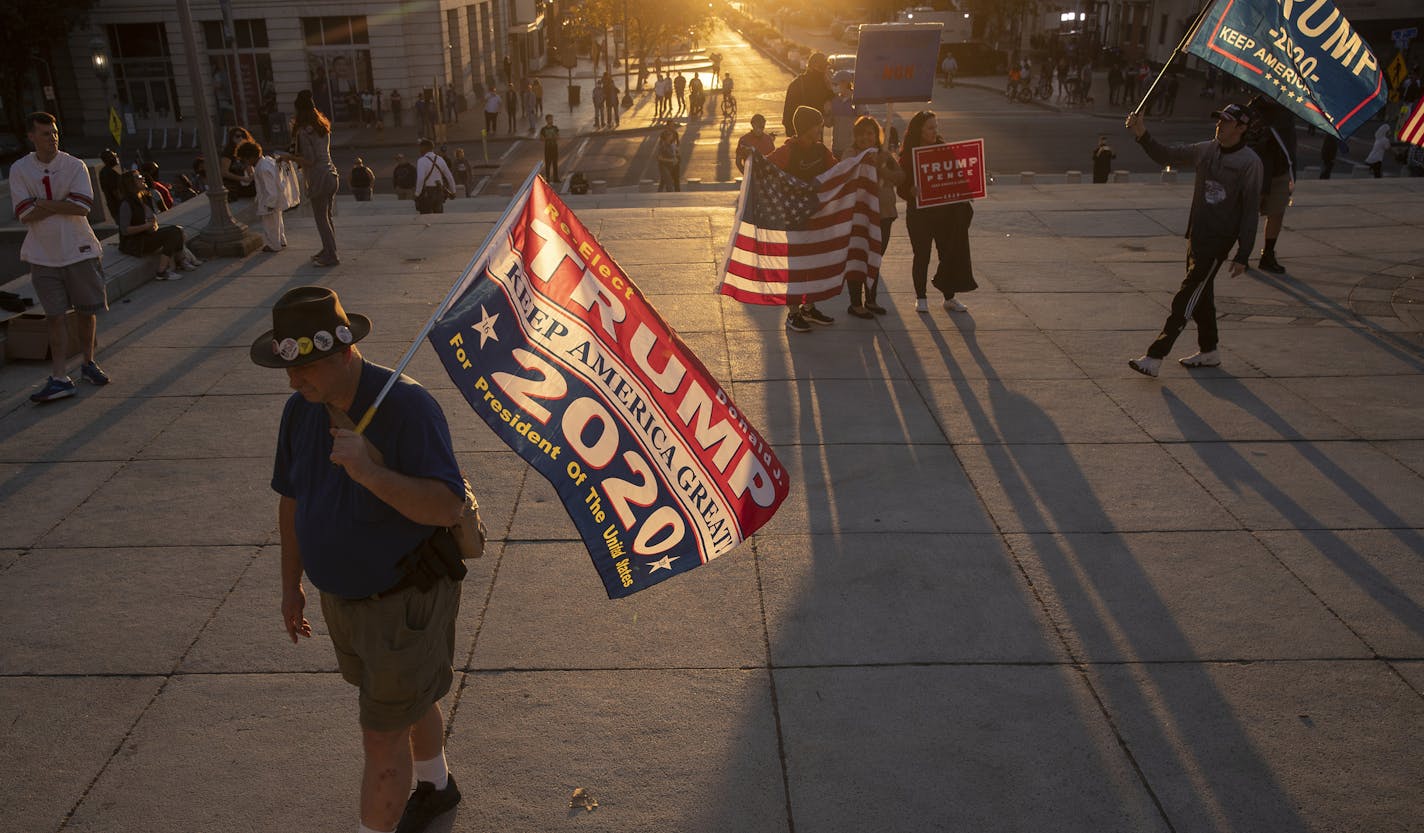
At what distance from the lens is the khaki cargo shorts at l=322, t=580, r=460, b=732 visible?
3.41 m

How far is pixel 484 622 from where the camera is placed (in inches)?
202

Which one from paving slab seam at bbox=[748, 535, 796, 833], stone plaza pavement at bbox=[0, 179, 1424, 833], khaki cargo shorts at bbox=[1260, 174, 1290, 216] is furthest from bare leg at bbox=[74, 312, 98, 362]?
khaki cargo shorts at bbox=[1260, 174, 1290, 216]

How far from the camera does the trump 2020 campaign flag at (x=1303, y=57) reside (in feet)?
24.5

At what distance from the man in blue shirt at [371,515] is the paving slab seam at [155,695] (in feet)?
4.06

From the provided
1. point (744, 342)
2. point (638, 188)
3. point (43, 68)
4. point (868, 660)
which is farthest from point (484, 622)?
point (43, 68)

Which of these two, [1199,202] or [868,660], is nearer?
[868,660]

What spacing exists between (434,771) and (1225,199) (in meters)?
6.69

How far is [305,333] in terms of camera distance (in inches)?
124

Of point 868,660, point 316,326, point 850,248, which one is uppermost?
point 316,326

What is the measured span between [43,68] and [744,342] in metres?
38.4

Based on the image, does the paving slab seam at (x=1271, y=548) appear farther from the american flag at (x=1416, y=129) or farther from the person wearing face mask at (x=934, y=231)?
the american flag at (x=1416, y=129)

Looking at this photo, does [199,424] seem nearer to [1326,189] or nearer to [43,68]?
[1326,189]

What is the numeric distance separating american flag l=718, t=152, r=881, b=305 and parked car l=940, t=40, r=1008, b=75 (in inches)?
1955

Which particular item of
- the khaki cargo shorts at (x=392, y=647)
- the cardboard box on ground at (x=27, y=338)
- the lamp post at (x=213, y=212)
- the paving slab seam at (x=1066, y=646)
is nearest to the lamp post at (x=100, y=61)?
the lamp post at (x=213, y=212)
